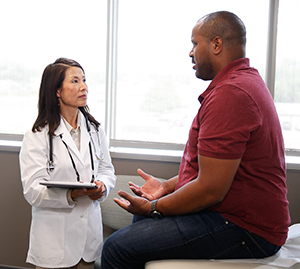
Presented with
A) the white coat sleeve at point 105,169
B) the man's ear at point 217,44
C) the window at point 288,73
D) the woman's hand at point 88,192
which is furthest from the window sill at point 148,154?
the man's ear at point 217,44

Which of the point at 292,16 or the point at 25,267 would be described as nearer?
the point at 292,16

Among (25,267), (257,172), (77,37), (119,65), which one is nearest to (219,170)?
(257,172)

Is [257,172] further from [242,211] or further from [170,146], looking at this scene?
[170,146]

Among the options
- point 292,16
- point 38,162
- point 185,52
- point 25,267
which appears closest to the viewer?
point 38,162

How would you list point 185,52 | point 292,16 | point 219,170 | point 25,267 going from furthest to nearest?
point 25,267
point 185,52
point 292,16
point 219,170

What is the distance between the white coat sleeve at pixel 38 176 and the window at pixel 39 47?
1.11 metres

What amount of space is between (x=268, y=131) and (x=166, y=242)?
0.60m

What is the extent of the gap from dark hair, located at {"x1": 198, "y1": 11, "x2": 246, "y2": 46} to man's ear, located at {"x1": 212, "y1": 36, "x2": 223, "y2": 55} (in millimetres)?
14

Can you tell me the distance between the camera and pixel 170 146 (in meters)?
2.73

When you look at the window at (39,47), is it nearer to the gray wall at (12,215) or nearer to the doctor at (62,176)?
the gray wall at (12,215)

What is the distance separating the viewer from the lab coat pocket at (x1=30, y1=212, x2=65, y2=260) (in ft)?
5.72

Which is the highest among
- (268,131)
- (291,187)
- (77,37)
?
(77,37)

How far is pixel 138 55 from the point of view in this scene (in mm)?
2738

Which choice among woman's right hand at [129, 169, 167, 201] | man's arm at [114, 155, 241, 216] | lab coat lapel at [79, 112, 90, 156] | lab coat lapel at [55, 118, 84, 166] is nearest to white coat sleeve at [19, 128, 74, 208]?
lab coat lapel at [55, 118, 84, 166]
